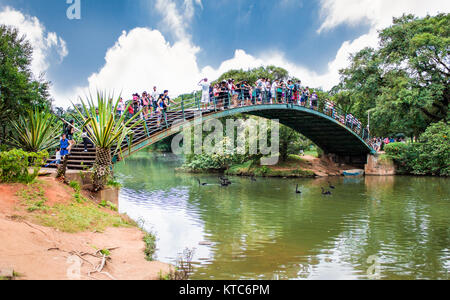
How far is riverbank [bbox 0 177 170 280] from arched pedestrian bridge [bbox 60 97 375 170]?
2383mm

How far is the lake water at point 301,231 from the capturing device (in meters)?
7.93

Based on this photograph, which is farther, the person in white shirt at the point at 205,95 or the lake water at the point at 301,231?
the person in white shirt at the point at 205,95

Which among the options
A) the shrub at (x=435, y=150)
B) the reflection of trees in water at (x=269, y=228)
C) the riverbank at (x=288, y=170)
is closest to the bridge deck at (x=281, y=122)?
the riverbank at (x=288, y=170)

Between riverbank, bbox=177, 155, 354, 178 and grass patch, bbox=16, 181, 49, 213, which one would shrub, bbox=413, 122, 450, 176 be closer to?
riverbank, bbox=177, 155, 354, 178

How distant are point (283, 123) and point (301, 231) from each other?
19339 millimetres

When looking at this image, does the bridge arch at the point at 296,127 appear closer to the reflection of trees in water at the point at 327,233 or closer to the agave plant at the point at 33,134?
the agave plant at the point at 33,134

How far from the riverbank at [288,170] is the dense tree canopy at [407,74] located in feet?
19.8

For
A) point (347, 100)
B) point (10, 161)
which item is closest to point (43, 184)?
point (10, 161)

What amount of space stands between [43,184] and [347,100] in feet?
119

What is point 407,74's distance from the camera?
1161 inches

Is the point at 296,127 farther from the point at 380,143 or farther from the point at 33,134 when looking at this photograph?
the point at 33,134

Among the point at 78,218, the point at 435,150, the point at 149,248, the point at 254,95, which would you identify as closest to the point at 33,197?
the point at 78,218

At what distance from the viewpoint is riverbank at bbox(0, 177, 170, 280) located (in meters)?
5.47
